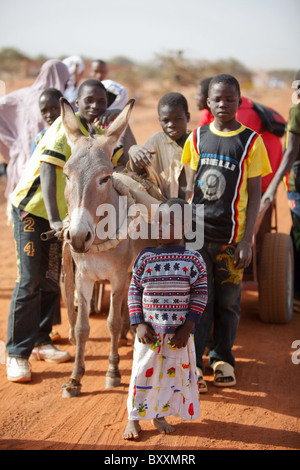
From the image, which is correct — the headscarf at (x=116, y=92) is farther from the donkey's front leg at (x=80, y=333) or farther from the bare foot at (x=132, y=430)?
the bare foot at (x=132, y=430)

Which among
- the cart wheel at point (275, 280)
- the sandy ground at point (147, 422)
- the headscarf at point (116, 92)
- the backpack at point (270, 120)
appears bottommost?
the sandy ground at point (147, 422)

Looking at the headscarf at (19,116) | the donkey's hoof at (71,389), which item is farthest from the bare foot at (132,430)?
the headscarf at (19,116)

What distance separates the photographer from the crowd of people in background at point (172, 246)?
3.69 m

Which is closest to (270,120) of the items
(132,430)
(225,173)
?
(225,173)

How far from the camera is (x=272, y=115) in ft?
Result: 22.5

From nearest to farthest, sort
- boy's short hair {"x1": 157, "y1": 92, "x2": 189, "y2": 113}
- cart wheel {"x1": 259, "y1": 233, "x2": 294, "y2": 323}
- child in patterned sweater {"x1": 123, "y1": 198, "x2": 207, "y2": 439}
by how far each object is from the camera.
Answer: child in patterned sweater {"x1": 123, "y1": 198, "x2": 207, "y2": 439} < boy's short hair {"x1": 157, "y1": 92, "x2": 189, "y2": 113} < cart wheel {"x1": 259, "y1": 233, "x2": 294, "y2": 323}

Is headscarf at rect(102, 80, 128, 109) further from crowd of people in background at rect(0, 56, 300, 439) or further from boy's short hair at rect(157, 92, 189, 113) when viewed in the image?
boy's short hair at rect(157, 92, 189, 113)

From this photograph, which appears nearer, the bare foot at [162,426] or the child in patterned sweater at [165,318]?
the child in patterned sweater at [165,318]

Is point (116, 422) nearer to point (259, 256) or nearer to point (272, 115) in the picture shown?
point (259, 256)

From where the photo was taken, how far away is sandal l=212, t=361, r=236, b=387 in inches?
189

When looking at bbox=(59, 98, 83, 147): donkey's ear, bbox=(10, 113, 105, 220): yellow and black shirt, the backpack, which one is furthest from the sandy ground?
the backpack

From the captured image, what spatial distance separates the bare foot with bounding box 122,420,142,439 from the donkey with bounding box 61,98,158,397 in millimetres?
949

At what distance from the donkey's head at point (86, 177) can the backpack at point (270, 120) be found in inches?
116
